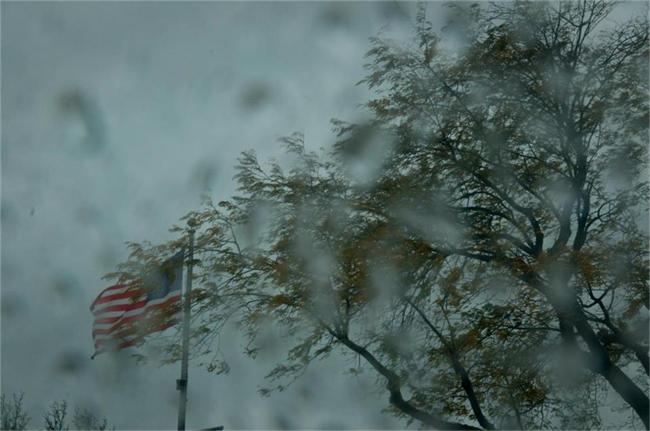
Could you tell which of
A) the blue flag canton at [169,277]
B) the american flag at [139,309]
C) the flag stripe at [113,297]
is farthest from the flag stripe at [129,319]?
the flag stripe at [113,297]

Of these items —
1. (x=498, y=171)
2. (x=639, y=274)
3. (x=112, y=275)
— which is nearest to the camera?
(x=639, y=274)

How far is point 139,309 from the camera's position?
49.0 feet

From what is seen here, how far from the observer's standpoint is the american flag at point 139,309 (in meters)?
13.9

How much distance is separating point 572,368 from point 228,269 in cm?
520

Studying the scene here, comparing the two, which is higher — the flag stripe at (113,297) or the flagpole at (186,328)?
the flag stripe at (113,297)

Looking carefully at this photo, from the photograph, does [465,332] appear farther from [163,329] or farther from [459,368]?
[163,329]

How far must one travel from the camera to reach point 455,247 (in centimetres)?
1256

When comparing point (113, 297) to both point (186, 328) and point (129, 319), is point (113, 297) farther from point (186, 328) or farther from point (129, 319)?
point (186, 328)

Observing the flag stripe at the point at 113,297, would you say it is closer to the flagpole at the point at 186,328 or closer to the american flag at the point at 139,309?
the american flag at the point at 139,309

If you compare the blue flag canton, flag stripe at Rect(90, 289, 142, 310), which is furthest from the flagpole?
flag stripe at Rect(90, 289, 142, 310)

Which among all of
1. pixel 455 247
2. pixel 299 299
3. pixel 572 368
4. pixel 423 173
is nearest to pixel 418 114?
pixel 423 173

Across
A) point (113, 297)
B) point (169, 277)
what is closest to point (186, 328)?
point (169, 277)

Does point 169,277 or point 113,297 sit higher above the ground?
point 113,297

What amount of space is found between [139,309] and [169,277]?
1346 mm
